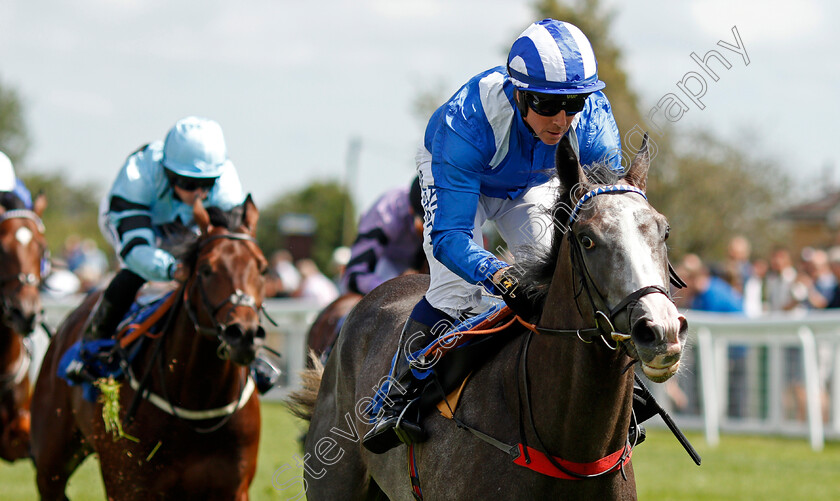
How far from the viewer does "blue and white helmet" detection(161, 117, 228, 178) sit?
20.5 ft

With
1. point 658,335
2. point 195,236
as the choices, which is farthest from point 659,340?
point 195,236

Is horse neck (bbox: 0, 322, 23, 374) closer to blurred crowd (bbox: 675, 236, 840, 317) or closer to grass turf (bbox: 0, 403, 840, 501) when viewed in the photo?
grass turf (bbox: 0, 403, 840, 501)

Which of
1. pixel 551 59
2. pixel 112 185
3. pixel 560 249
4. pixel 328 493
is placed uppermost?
pixel 551 59

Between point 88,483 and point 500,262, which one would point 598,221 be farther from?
point 88,483

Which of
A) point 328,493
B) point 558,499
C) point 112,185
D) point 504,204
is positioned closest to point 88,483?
point 112,185

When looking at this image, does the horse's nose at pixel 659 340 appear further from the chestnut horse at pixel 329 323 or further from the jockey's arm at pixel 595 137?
the chestnut horse at pixel 329 323

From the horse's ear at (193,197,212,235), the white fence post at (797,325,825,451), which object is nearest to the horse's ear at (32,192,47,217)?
the horse's ear at (193,197,212,235)

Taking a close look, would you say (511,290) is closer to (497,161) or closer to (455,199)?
(455,199)

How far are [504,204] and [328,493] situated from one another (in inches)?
65.4

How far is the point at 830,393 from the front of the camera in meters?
11.0

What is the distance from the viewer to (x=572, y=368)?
3477 millimetres

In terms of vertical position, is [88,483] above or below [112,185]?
below

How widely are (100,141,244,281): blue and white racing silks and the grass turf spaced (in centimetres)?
161

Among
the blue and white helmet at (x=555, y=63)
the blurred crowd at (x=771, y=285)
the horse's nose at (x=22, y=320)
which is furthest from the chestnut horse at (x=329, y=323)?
the blurred crowd at (x=771, y=285)
